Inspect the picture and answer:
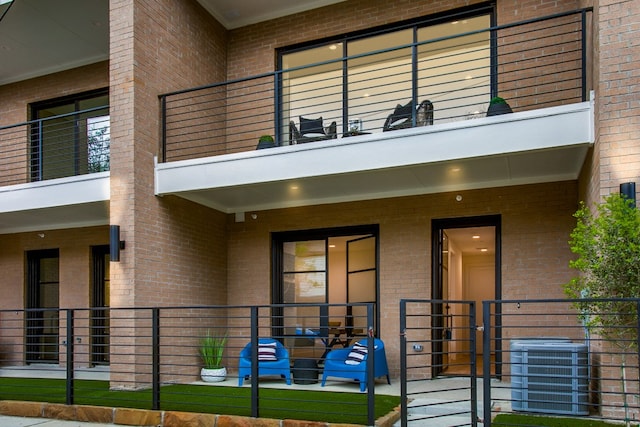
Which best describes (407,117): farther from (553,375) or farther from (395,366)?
(553,375)

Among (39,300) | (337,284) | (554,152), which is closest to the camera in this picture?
(554,152)

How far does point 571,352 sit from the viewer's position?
5.05m

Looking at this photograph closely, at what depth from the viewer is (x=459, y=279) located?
39.4ft

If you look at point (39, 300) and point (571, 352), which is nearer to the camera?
point (571, 352)

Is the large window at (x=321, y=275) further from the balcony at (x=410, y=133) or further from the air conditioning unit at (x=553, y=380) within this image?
the air conditioning unit at (x=553, y=380)

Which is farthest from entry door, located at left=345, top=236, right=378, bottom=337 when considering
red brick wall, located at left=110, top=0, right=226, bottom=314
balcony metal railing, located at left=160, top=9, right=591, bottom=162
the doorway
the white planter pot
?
red brick wall, located at left=110, top=0, right=226, bottom=314

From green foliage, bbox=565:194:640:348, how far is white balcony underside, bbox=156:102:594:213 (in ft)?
4.10

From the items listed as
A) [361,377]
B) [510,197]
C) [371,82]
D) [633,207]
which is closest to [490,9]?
[371,82]

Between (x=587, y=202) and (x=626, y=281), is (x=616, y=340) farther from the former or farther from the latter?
(x=587, y=202)

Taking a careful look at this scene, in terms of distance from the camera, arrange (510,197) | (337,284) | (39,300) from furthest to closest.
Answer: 1. (39,300)
2. (337,284)
3. (510,197)

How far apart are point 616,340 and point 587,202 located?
1990 millimetres

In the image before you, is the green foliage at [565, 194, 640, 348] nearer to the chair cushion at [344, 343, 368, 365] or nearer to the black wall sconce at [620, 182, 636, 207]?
the black wall sconce at [620, 182, 636, 207]

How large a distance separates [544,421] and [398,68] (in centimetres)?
567

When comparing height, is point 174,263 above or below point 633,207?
below
